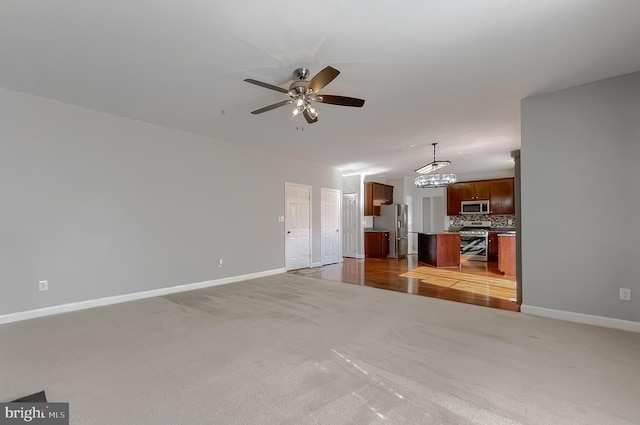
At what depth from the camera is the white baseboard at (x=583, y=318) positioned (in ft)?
9.72

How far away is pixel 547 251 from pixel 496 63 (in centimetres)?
229

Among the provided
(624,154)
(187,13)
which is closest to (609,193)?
(624,154)

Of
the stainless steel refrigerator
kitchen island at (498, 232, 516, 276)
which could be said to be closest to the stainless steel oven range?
the stainless steel refrigerator

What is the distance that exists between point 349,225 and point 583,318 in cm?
601

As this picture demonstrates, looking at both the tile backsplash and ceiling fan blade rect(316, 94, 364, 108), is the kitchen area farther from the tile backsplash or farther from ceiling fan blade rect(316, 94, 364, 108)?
ceiling fan blade rect(316, 94, 364, 108)

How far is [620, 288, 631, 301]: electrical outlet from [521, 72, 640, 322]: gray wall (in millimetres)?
34

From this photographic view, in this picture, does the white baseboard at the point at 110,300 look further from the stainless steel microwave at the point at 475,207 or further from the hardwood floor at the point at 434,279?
the stainless steel microwave at the point at 475,207

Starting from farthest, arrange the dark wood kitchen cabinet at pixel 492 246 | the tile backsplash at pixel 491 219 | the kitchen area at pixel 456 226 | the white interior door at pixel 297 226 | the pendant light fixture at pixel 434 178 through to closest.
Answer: the tile backsplash at pixel 491 219 → the dark wood kitchen cabinet at pixel 492 246 → the kitchen area at pixel 456 226 → the white interior door at pixel 297 226 → the pendant light fixture at pixel 434 178

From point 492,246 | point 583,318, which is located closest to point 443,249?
point 492,246

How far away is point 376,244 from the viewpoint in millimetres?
8805

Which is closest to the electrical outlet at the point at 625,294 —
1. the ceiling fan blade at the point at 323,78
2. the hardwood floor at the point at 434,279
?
the hardwood floor at the point at 434,279

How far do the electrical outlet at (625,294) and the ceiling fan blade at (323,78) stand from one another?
3.72 metres

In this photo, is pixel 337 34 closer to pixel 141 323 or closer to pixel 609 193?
pixel 609 193

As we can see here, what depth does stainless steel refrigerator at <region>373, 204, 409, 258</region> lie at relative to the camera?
8797 millimetres
